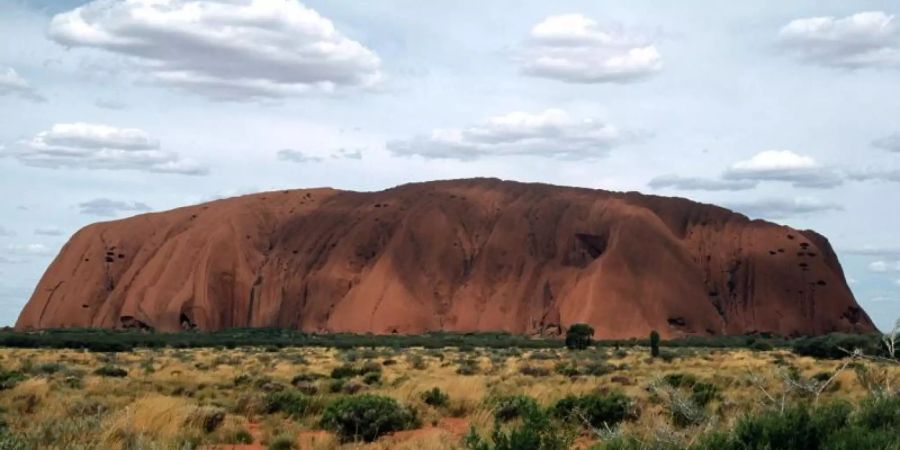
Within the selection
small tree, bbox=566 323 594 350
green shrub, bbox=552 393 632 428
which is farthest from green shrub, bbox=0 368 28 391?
small tree, bbox=566 323 594 350

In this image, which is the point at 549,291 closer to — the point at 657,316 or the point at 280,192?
the point at 657,316

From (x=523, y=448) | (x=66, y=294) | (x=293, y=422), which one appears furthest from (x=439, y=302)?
(x=523, y=448)

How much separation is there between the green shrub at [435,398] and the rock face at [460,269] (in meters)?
65.5

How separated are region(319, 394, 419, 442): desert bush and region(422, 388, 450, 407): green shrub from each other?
253 centimetres

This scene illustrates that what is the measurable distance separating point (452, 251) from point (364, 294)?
1082cm

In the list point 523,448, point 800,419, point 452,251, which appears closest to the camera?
point 800,419

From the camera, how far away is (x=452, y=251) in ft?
322

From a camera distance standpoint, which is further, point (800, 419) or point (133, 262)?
point (133, 262)

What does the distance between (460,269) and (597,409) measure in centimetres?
8341

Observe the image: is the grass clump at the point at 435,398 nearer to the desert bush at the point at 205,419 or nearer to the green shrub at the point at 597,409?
the green shrub at the point at 597,409

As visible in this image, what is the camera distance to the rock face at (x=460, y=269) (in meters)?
89.4

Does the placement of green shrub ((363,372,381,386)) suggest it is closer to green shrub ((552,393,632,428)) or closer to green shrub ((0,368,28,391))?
green shrub ((0,368,28,391))

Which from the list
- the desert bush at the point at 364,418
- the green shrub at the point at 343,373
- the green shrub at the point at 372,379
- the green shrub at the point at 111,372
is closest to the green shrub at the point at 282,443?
the desert bush at the point at 364,418

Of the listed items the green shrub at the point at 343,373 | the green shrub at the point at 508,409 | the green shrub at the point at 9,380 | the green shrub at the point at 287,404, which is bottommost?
the green shrub at the point at 343,373
